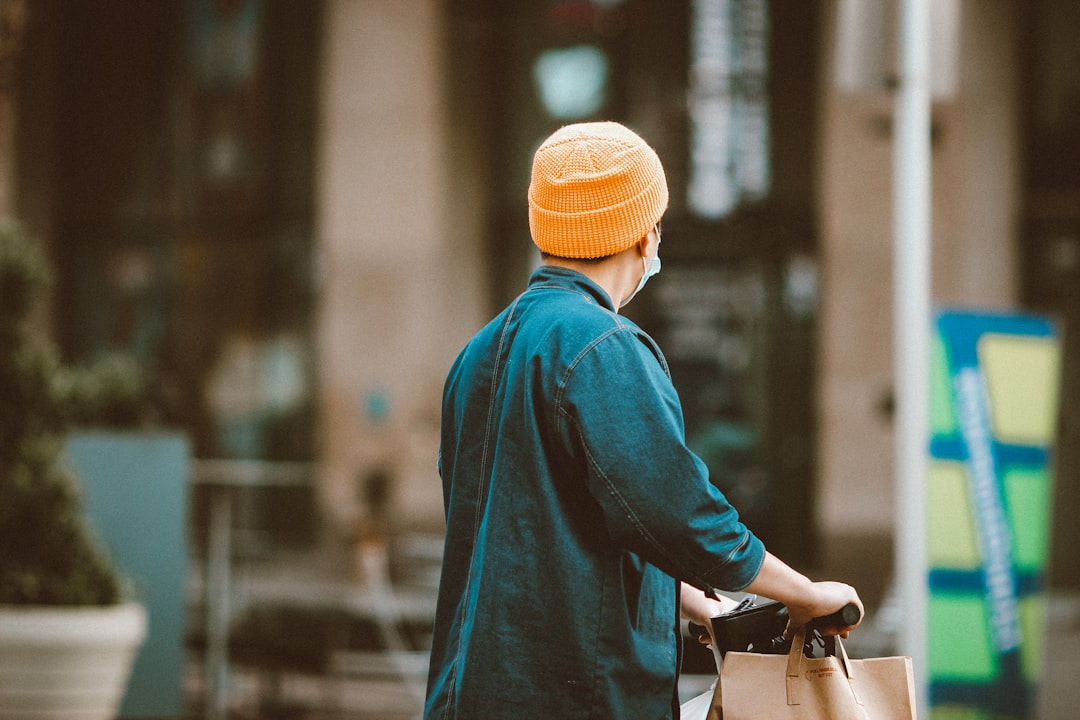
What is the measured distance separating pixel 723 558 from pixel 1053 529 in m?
3.84

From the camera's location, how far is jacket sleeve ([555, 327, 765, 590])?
6.14 ft

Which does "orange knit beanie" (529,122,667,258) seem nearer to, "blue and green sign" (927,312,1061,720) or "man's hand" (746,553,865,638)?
"man's hand" (746,553,865,638)

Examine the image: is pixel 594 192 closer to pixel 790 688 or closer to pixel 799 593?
pixel 799 593

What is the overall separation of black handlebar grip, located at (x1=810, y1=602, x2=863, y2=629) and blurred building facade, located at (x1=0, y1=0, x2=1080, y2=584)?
23.2 ft

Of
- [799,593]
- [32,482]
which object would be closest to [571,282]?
[799,593]

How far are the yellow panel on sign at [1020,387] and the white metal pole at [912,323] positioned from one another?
90 cm

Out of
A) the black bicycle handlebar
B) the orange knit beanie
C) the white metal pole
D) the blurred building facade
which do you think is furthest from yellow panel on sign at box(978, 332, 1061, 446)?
the blurred building facade

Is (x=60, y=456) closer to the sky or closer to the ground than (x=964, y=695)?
closer to the sky

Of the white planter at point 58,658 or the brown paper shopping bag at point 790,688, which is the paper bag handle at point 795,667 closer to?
the brown paper shopping bag at point 790,688

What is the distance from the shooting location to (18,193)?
10992 millimetres

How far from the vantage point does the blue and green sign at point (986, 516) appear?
16.1ft

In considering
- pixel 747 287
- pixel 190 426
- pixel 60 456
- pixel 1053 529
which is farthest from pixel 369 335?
pixel 1053 529

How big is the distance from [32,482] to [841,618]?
410 centimetres

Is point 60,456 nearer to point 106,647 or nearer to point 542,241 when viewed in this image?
point 106,647
